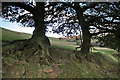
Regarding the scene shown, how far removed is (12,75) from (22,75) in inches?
17.4

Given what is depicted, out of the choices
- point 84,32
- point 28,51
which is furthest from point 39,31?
point 84,32

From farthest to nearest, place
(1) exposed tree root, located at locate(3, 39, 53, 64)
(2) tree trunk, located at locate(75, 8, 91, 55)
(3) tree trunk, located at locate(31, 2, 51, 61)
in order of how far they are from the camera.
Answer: (2) tree trunk, located at locate(75, 8, 91, 55) < (3) tree trunk, located at locate(31, 2, 51, 61) < (1) exposed tree root, located at locate(3, 39, 53, 64)

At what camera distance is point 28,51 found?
312 inches

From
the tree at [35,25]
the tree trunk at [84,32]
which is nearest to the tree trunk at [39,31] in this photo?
the tree at [35,25]

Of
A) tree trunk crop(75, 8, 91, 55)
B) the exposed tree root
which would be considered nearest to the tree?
the exposed tree root

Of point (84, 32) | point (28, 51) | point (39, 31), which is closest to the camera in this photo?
point (28, 51)

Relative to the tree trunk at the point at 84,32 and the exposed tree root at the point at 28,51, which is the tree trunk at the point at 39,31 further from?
the tree trunk at the point at 84,32

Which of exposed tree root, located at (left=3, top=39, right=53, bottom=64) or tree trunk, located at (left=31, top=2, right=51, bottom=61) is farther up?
tree trunk, located at (left=31, top=2, right=51, bottom=61)

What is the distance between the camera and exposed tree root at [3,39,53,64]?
7562mm

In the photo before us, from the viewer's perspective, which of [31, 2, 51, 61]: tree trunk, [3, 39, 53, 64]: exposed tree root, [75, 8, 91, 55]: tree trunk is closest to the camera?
[3, 39, 53, 64]: exposed tree root

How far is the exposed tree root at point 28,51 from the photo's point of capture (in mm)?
7562

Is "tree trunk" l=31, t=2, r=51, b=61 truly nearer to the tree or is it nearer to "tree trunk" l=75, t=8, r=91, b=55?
the tree

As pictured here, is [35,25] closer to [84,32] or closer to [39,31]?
[39,31]

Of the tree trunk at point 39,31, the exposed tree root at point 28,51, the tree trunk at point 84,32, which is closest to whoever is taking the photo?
the exposed tree root at point 28,51
